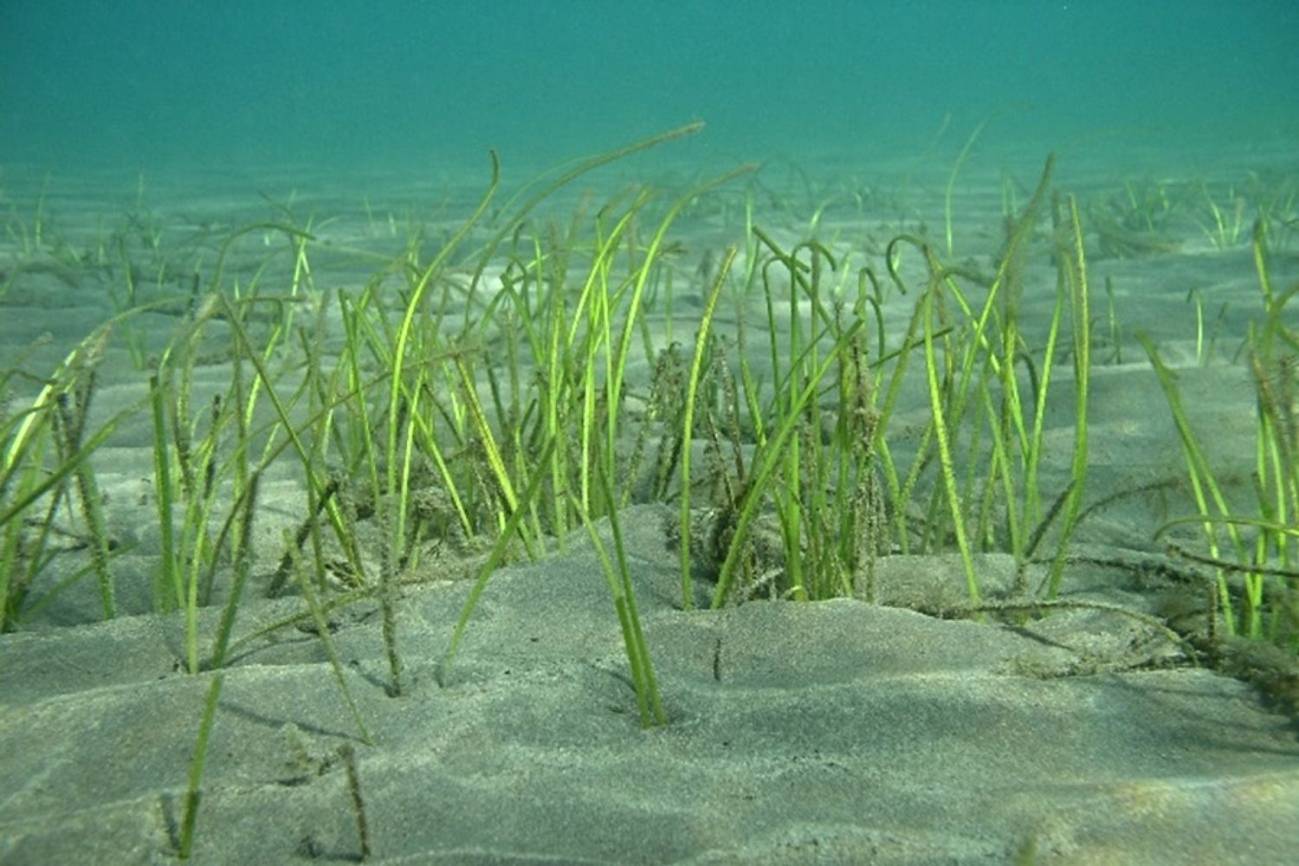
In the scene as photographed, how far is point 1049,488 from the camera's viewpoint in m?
2.71

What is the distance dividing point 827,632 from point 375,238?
7.23 metres

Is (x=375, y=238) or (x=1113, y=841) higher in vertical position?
(x=375, y=238)

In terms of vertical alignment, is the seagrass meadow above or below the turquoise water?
below

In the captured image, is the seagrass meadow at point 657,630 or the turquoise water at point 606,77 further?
the turquoise water at point 606,77

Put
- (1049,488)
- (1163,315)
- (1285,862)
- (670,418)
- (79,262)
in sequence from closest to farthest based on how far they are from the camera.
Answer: (1285,862) < (670,418) < (1049,488) < (1163,315) < (79,262)

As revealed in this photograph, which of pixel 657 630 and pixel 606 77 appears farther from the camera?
pixel 606 77

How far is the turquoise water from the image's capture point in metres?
25.6

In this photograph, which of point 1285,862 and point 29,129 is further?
point 29,129

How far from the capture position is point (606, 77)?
283ft

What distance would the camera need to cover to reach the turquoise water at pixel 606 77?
2556cm

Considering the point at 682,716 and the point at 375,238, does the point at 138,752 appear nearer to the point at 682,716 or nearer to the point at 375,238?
the point at 682,716

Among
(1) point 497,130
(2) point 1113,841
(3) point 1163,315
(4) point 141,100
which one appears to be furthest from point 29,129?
(2) point 1113,841

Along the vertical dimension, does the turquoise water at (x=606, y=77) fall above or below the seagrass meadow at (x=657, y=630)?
above

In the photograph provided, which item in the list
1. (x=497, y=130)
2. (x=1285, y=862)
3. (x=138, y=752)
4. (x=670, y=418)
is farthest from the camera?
→ (x=497, y=130)
